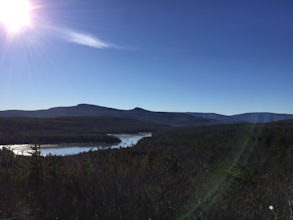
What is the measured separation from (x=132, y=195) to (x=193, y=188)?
1044 mm

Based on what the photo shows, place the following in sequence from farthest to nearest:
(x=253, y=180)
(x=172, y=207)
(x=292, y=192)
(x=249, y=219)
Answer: (x=253, y=180), (x=292, y=192), (x=172, y=207), (x=249, y=219)

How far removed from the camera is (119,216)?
541 cm

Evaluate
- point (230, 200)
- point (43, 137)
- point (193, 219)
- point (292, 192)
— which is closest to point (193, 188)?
point (230, 200)

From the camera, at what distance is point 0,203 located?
5664 mm

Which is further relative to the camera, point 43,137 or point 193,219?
point 43,137

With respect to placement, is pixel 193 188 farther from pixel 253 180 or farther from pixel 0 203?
pixel 0 203

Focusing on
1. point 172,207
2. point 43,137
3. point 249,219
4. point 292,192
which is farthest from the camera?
point 43,137

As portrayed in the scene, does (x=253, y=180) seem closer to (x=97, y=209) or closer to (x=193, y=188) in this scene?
(x=193, y=188)

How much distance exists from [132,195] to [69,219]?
0.93 meters

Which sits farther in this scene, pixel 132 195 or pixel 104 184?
pixel 104 184

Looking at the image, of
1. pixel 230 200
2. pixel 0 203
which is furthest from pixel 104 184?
pixel 230 200

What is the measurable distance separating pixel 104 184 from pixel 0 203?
148 centimetres

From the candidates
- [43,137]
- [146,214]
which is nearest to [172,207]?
[146,214]

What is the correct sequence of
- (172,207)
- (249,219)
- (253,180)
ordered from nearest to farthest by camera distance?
(249,219), (172,207), (253,180)
